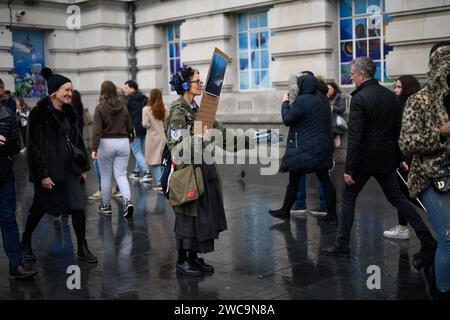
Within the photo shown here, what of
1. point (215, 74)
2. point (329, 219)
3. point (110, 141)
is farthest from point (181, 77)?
point (110, 141)

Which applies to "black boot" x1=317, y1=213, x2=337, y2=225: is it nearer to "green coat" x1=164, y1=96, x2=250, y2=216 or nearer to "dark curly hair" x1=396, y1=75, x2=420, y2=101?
"dark curly hair" x1=396, y1=75, x2=420, y2=101

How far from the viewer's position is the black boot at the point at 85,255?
21.0 feet

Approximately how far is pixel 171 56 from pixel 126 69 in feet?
5.94

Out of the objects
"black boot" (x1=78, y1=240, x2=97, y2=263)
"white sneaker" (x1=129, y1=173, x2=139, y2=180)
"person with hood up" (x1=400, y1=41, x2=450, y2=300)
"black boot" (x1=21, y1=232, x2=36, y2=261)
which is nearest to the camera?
"person with hood up" (x1=400, y1=41, x2=450, y2=300)

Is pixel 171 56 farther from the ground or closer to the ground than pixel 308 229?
farther from the ground

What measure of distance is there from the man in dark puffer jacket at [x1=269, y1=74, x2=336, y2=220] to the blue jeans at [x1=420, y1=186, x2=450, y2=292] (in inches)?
123

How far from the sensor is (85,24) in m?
19.1

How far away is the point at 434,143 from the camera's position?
4.61 m

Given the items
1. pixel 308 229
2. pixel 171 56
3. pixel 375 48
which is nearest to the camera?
pixel 308 229

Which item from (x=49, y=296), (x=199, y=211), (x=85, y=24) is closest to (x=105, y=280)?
(x=49, y=296)

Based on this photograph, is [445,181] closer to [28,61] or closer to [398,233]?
[398,233]

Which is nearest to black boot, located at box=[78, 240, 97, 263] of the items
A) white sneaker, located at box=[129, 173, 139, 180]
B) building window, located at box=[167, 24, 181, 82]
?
white sneaker, located at box=[129, 173, 139, 180]

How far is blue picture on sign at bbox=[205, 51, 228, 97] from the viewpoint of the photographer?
5426 mm

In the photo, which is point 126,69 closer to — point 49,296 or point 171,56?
point 171,56
